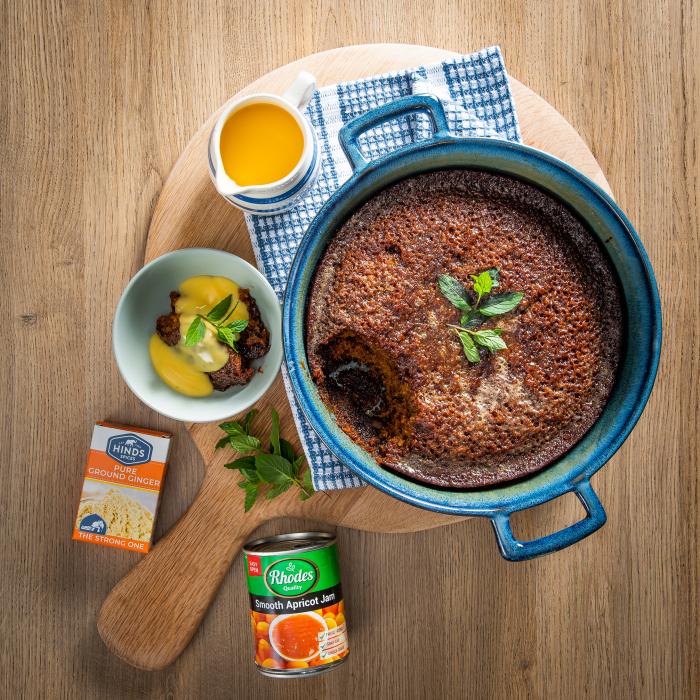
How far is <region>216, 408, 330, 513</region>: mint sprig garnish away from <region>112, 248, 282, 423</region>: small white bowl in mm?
115

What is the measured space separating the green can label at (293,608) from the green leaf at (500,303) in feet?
3.28

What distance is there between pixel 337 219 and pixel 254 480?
94 cm

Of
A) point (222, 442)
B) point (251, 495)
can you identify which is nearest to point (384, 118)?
point (222, 442)

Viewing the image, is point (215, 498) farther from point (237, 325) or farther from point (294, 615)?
point (237, 325)

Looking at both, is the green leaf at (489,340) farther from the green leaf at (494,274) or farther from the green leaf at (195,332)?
the green leaf at (195,332)

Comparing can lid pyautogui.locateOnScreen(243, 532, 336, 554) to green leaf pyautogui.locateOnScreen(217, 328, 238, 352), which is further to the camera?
can lid pyautogui.locateOnScreen(243, 532, 336, 554)

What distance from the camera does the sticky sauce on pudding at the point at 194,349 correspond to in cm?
162

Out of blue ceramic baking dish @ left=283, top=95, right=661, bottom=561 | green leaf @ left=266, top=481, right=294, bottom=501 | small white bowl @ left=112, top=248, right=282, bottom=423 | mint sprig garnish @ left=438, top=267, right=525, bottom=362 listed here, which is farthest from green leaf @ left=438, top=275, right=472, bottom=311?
green leaf @ left=266, top=481, right=294, bottom=501

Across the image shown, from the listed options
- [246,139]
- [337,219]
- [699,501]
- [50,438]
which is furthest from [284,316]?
[699,501]

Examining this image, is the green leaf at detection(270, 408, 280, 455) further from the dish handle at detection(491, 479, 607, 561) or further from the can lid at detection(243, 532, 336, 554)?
the dish handle at detection(491, 479, 607, 561)

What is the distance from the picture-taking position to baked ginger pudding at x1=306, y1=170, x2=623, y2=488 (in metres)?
1.35

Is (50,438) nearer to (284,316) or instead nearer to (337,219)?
(284,316)

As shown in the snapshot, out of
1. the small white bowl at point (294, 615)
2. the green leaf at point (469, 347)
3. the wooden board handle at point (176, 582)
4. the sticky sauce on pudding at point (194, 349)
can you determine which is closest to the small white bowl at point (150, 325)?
the sticky sauce on pudding at point (194, 349)

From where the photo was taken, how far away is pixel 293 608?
65.5 inches
